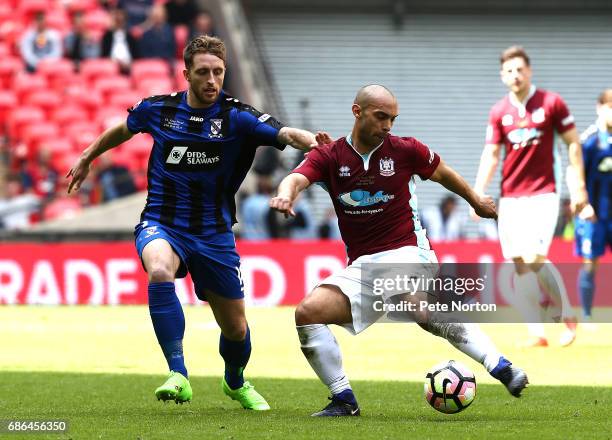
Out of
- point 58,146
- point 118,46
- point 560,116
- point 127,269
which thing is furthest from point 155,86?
point 560,116

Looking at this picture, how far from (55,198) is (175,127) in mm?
12789

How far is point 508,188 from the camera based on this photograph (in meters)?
12.3

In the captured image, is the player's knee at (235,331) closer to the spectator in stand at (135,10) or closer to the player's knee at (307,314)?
the player's knee at (307,314)

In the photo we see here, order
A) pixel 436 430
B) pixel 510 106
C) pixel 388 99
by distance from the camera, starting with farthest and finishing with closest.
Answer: pixel 510 106, pixel 388 99, pixel 436 430

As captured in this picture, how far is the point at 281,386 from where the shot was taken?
387 inches

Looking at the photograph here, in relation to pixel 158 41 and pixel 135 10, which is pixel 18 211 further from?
pixel 135 10

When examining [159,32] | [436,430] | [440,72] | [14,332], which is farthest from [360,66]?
[436,430]

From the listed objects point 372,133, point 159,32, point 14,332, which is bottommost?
point 14,332

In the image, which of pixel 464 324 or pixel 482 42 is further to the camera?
pixel 482 42

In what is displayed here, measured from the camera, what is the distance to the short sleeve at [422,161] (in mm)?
8062

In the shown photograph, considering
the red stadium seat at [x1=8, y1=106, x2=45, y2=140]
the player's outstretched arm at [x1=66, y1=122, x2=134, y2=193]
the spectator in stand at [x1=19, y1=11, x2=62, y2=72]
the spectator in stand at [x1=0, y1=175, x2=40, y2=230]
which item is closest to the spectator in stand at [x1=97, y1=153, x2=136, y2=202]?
the spectator in stand at [x1=0, y1=175, x2=40, y2=230]

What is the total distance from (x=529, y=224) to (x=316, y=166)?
460cm

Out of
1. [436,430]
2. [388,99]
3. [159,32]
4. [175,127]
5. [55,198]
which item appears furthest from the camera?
[159,32]

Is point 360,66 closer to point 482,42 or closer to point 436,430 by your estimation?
point 482,42
